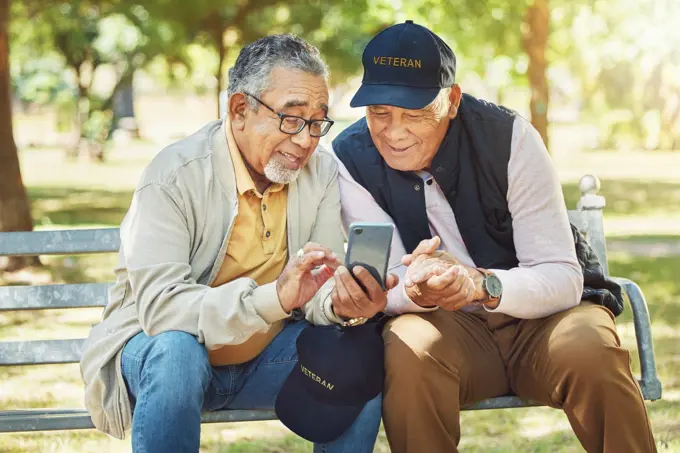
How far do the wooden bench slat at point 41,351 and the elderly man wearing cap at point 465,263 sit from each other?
44.6 inches

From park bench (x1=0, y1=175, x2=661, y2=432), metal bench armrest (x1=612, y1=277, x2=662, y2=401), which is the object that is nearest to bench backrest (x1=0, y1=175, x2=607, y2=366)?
park bench (x1=0, y1=175, x2=661, y2=432)

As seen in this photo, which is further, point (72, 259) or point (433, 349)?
point (72, 259)

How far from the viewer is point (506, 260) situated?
12.1 feet

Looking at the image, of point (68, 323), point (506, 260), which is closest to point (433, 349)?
point (506, 260)

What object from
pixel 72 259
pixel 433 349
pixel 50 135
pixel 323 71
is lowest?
pixel 50 135

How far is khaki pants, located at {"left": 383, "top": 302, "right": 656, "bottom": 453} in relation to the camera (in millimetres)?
3221

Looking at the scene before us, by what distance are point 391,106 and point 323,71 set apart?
255 mm

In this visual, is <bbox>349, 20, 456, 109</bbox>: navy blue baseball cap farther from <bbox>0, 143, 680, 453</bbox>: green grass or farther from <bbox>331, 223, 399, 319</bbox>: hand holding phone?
<bbox>0, 143, 680, 453</bbox>: green grass

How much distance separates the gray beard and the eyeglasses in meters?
0.11

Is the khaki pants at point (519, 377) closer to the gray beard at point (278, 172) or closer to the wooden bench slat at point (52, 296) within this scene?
the gray beard at point (278, 172)

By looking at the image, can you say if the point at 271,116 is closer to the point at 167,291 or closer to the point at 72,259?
the point at 167,291

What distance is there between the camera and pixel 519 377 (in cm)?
354

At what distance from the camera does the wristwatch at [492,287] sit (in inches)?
134

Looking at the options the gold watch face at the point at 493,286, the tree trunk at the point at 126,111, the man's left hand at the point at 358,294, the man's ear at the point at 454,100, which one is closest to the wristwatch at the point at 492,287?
the gold watch face at the point at 493,286
